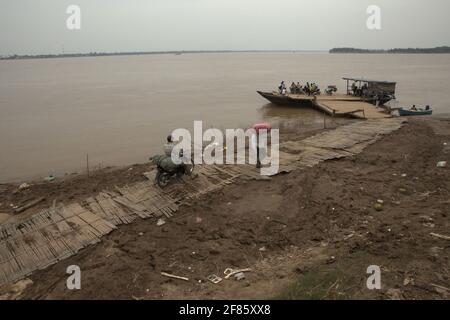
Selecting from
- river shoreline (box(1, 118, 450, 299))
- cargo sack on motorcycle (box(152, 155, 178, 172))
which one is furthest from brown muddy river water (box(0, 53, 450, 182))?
river shoreline (box(1, 118, 450, 299))

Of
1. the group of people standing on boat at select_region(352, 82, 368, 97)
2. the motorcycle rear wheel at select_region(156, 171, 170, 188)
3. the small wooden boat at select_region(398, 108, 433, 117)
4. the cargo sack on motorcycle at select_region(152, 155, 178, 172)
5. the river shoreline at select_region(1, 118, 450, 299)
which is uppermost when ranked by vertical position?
the group of people standing on boat at select_region(352, 82, 368, 97)

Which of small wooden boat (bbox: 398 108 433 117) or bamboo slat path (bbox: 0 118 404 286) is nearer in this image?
bamboo slat path (bbox: 0 118 404 286)

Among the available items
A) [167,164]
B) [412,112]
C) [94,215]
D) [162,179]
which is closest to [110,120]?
[162,179]

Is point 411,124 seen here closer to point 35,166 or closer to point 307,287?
point 307,287

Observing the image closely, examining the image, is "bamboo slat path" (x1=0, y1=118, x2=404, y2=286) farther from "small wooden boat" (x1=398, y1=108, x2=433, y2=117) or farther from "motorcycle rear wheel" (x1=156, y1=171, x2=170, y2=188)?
"small wooden boat" (x1=398, y1=108, x2=433, y2=117)

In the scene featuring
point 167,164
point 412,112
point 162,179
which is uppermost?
point 412,112

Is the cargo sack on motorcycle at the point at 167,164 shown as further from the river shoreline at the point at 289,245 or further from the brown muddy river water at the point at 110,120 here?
the brown muddy river water at the point at 110,120

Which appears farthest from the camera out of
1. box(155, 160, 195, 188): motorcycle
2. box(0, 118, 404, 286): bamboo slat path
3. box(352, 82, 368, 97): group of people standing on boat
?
box(352, 82, 368, 97): group of people standing on boat

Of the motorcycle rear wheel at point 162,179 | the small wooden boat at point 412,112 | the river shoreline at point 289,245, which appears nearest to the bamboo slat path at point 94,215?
the motorcycle rear wheel at point 162,179

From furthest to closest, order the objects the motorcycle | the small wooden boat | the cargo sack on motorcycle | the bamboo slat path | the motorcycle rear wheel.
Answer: the small wooden boat → the motorcycle rear wheel → the motorcycle → the cargo sack on motorcycle → the bamboo slat path

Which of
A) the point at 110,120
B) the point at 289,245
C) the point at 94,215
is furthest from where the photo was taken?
the point at 110,120

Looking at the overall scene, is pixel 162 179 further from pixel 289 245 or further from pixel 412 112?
pixel 412 112

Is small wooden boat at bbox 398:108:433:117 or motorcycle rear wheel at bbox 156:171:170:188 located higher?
small wooden boat at bbox 398:108:433:117
